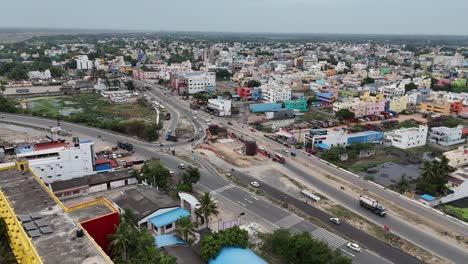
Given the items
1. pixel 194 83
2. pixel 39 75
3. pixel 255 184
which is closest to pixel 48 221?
pixel 255 184

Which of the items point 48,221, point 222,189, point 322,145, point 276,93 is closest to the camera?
point 48,221

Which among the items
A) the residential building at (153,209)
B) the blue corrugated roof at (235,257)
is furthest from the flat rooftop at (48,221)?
Result: the blue corrugated roof at (235,257)

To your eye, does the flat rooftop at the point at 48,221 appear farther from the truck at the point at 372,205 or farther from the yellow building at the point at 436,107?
the yellow building at the point at 436,107

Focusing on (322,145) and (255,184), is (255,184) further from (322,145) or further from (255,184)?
(322,145)

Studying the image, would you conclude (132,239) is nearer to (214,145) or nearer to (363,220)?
(363,220)

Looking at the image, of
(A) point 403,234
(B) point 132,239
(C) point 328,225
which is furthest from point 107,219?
(A) point 403,234
